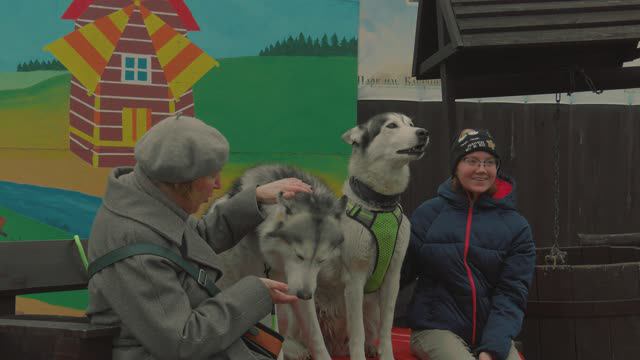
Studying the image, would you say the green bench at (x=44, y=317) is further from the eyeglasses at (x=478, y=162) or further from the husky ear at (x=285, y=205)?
the eyeglasses at (x=478, y=162)

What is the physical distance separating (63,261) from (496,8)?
7.90 feet

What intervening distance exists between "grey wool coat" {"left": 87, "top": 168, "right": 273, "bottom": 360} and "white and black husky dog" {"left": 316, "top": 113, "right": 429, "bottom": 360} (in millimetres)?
866

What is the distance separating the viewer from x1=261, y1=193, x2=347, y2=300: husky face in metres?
2.48

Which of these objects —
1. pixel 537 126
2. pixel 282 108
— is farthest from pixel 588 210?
pixel 282 108

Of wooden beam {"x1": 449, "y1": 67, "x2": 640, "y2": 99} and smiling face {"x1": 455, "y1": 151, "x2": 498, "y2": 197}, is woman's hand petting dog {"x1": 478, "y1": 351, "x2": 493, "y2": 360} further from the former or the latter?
wooden beam {"x1": 449, "y1": 67, "x2": 640, "y2": 99}

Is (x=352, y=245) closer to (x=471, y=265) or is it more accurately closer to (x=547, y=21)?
(x=471, y=265)

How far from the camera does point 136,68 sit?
462cm

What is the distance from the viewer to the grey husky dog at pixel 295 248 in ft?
8.18

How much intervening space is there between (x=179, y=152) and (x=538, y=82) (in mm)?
2722

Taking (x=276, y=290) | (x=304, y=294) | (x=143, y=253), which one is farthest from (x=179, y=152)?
(x=304, y=294)

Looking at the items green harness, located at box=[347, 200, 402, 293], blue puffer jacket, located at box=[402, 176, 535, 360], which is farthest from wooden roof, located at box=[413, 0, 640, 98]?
green harness, located at box=[347, 200, 402, 293]

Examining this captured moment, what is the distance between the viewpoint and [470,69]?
4094 mm

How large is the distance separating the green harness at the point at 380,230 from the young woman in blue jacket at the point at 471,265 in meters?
Result: 0.30

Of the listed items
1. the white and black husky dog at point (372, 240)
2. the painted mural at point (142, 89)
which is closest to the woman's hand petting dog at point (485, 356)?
the white and black husky dog at point (372, 240)
